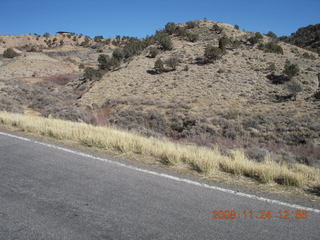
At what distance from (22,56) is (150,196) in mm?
52552

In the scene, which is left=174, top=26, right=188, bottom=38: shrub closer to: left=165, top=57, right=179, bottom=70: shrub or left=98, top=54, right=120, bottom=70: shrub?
left=165, top=57, right=179, bottom=70: shrub

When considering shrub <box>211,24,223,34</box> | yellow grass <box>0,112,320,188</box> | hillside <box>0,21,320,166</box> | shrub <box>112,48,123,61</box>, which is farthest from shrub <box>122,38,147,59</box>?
yellow grass <box>0,112,320,188</box>

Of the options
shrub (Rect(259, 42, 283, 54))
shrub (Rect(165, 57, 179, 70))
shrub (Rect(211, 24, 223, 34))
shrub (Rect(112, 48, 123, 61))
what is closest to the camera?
shrub (Rect(165, 57, 179, 70))

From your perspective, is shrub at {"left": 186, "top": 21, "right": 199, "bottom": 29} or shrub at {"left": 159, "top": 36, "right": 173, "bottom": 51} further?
shrub at {"left": 186, "top": 21, "right": 199, "bottom": 29}

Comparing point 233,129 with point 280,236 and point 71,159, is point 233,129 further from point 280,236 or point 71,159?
point 280,236

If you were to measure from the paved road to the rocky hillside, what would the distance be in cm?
5307

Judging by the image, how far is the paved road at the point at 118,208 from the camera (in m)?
2.71

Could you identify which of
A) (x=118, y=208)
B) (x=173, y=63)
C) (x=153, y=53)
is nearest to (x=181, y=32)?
(x=153, y=53)

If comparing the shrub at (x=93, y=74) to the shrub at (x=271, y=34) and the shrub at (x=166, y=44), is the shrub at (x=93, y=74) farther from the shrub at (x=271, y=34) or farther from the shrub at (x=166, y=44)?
the shrub at (x=271, y=34)

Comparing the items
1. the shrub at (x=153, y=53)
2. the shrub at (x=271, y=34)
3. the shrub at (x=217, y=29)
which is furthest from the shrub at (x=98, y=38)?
the shrub at (x=271, y=34)

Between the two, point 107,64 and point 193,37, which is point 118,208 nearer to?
point 107,64

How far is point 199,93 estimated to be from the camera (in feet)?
73.9
